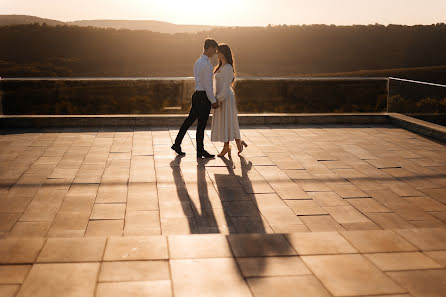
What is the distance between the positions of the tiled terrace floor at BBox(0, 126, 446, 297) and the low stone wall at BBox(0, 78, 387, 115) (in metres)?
1.85

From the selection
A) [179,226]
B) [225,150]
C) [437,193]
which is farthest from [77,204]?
[437,193]

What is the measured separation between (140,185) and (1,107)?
17.5 ft

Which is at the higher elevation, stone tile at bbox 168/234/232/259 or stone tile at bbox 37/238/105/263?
stone tile at bbox 37/238/105/263

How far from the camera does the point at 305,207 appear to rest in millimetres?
5074

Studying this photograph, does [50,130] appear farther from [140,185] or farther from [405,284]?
[405,284]

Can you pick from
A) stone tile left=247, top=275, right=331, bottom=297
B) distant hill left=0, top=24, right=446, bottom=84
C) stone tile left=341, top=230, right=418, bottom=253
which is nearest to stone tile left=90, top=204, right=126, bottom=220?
stone tile left=247, top=275, right=331, bottom=297

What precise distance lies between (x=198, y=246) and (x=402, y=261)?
139 cm

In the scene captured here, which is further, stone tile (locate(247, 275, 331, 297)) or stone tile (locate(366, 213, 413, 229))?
stone tile (locate(366, 213, 413, 229))

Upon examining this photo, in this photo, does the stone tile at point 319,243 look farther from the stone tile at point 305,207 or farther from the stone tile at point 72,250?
the stone tile at point 72,250

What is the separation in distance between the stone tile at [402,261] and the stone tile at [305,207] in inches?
49.6

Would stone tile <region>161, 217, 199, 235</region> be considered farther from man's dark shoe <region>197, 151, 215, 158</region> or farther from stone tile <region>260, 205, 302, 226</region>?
man's dark shoe <region>197, 151, 215, 158</region>

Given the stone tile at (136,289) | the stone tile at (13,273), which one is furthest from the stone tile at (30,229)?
the stone tile at (136,289)

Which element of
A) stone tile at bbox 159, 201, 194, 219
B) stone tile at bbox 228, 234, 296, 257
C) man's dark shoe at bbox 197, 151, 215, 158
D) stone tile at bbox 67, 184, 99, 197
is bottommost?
stone tile at bbox 159, 201, 194, 219

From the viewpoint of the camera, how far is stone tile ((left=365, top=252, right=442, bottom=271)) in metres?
3.49
